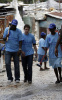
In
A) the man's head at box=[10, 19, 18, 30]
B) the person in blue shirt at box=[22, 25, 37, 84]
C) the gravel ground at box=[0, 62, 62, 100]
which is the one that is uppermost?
the man's head at box=[10, 19, 18, 30]

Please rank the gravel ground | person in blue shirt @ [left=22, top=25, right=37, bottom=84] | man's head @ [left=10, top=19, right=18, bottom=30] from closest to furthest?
the gravel ground
man's head @ [left=10, top=19, right=18, bottom=30]
person in blue shirt @ [left=22, top=25, right=37, bottom=84]

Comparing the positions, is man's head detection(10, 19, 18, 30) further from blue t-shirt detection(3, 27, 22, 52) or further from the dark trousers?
the dark trousers

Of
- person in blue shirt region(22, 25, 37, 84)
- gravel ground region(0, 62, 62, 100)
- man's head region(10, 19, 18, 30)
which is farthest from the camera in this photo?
person in blue shirt region(22, 25, 37, 84)

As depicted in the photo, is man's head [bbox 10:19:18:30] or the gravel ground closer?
the gravel ground

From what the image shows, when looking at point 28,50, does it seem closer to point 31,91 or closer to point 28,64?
point 28,64

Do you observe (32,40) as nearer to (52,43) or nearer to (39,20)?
(52,43)

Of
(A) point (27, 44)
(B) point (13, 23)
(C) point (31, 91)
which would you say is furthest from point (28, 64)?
(C) point (31, 91)

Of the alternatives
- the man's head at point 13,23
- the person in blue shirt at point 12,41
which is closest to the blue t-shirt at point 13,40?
the person in blue shirt at point 12,41

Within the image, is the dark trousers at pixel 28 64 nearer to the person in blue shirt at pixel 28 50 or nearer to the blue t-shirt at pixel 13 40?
the person in blue shirt at pixel 28 50

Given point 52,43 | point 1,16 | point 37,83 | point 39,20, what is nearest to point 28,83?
point 37,83

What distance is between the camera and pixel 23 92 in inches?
307

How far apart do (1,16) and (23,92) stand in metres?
10.3

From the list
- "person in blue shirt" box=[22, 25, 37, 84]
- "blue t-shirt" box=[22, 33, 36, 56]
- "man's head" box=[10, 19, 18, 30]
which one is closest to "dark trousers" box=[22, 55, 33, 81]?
"person in blue shirt" box=[22, 25, 37, 84]

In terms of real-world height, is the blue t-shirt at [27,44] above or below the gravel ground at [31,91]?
above
